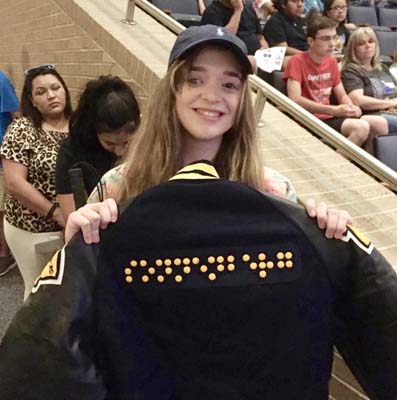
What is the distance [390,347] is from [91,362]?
489 mm

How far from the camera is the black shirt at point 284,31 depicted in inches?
156

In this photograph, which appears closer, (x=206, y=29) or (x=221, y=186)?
(x=221, y=186)

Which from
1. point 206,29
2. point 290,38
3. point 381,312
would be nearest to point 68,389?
point 381,312

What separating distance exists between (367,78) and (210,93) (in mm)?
2626

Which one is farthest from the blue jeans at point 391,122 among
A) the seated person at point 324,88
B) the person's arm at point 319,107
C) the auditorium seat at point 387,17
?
the auditorium seat at point 387,17

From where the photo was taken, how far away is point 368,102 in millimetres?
3230

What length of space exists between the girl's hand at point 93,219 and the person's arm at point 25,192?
135 cm

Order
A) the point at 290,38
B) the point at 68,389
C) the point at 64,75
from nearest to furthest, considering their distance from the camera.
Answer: the point at 68,389
the point at 64,75
the point at 290,38

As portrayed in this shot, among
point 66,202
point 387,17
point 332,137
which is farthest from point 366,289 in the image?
point 387,17

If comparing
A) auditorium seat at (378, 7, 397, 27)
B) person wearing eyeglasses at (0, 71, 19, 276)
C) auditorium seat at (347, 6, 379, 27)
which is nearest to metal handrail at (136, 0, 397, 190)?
person wearing eyeglasses at (0, 71, 19, 276)

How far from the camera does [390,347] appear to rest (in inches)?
36.0

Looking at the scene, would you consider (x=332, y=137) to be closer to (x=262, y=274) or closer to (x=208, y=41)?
(x=208, y=41)

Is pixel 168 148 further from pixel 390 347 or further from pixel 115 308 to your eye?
pixel 390 347

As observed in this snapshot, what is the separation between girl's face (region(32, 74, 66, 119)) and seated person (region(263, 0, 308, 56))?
6.78 ft
